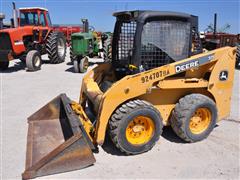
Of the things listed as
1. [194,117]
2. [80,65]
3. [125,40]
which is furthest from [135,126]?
[80,65]

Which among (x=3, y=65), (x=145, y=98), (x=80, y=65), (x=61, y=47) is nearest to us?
(x=145, y=98)

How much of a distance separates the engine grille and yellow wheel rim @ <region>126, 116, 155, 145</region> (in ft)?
25.5

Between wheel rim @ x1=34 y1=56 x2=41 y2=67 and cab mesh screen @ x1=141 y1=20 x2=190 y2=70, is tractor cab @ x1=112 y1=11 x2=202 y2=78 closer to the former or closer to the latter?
cab mesh screen @ x1=141 y1=20 x2=190 y2=70

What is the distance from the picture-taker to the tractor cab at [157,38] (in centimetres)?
372

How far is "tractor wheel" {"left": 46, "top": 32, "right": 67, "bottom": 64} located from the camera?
11.3 metres

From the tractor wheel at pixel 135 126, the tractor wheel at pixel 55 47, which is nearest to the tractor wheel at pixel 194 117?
the tractor wheel at pixel 135 126

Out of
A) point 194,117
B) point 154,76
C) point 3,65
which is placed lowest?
point 3,65

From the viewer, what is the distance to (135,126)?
3693 mm

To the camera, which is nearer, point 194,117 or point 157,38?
point 157,38

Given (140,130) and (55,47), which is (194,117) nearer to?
(140,130)

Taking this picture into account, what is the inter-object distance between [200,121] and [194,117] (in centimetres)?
16

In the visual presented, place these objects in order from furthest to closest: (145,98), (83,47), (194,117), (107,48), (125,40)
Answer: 1. (107,48)
2. (83,47)
3. (125,40)
4. (194,117)
5. (145,98)

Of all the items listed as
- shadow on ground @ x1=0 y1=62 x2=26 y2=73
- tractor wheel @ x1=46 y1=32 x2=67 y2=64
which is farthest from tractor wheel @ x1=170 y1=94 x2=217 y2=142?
tractor wheel @ x1=46 y1=32 x2=67 y2=64

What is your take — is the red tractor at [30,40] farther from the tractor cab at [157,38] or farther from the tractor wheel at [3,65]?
the tractor cab at [157,38]
